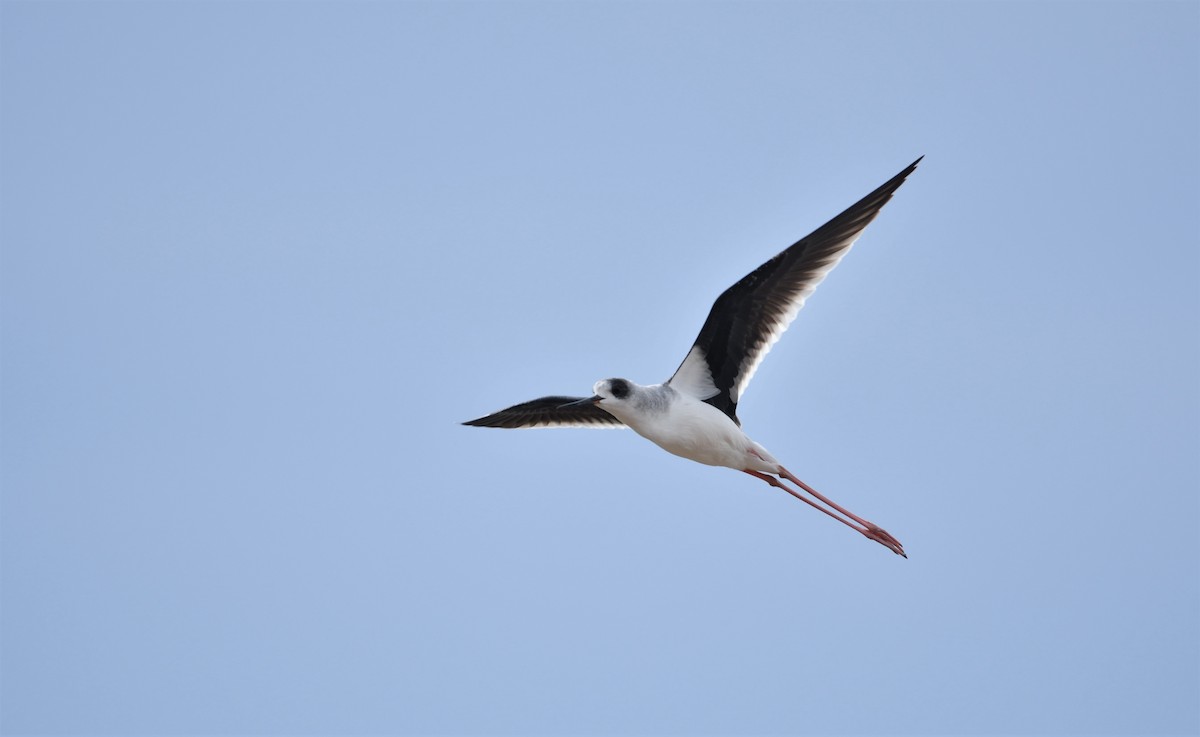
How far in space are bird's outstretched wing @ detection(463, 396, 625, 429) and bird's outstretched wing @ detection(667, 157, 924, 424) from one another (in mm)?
1285

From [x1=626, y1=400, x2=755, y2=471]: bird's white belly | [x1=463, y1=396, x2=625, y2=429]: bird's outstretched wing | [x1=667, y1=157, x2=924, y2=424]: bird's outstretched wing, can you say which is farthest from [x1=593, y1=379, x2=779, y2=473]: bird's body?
[x1=463, y1=396, x2=625, y2=429]: bird's outstretched wing

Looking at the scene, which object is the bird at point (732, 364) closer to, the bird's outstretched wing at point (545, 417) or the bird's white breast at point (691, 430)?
the bird's white breast at point (691, 430)

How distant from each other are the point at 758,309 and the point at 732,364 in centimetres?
59

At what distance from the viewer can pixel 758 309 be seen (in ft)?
41.8

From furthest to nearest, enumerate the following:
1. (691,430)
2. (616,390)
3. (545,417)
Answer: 1. (545,417)
2. (616,390)
3. (691,430)

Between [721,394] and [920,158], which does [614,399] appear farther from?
[920,158]

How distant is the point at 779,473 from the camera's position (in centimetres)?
1331

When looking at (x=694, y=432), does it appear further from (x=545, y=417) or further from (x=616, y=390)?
(x=545, y=417)

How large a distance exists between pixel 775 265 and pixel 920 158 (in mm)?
1679

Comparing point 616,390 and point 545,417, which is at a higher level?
point 545,417

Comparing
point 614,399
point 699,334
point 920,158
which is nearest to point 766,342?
point 699,334

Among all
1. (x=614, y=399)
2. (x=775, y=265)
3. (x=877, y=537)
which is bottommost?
(x=877, y=537)

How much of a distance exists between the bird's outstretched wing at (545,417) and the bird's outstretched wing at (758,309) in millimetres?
1285

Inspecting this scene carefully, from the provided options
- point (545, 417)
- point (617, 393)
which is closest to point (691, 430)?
point (617, 393)
